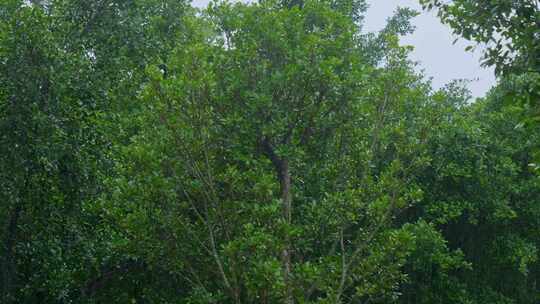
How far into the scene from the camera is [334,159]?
1636 centimetres

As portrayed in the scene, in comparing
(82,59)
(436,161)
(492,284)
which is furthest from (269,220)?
(492,284)

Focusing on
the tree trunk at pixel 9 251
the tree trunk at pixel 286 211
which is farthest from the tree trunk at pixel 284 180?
the tree trunk at pixel 9 251

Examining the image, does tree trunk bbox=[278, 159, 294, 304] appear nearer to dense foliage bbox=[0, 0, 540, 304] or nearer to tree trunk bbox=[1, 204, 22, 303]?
dense foliage bbox=[0, 0, 540, 304]

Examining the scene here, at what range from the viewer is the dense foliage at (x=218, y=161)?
47.8ft

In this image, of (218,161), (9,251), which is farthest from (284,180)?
(9,251)

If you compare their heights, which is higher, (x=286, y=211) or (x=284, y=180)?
(x=284, y=180)

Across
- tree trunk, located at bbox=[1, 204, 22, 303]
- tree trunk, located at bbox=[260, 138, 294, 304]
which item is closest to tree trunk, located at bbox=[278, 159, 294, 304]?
tree trunk, located at bbox=[260, 138, 294, 304]

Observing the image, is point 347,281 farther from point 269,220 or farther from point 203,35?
point 203,35

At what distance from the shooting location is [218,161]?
1559cm

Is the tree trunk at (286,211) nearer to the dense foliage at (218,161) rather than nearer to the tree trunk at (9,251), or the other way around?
the dense foliage at (218,161)

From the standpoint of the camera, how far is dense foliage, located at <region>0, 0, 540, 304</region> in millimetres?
14555

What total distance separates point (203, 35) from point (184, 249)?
4.71 meters

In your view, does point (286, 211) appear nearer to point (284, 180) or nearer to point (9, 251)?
point (284, 180)

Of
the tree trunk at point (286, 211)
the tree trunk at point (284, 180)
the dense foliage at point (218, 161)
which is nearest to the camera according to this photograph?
the tree trunk at point (286, 211)
